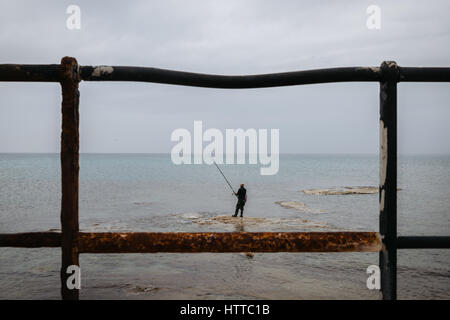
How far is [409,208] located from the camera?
36625 mm

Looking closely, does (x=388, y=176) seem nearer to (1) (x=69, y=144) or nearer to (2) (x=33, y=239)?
(1) (x=69, y=144)

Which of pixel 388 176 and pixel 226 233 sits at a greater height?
pixel 388 176

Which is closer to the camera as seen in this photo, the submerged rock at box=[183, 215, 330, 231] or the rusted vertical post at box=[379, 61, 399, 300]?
the rusted vertical post at box=[379, 61, 399, 300]

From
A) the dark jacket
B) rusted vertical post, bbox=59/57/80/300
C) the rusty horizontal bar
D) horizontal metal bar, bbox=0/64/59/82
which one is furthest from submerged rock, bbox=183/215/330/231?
horizontal metal bar, bbox=0/64/59/82

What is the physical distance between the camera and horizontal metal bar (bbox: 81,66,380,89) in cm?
154

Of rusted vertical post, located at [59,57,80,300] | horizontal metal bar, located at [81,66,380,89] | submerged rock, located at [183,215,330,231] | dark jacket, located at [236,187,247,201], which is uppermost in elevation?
horizontal metal bar, located at [81,66,380,89]

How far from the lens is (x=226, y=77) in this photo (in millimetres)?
1557

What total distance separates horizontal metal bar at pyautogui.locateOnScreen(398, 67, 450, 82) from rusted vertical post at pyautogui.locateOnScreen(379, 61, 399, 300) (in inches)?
1.7

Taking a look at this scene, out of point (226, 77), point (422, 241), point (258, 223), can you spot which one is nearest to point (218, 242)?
point (226, 77)

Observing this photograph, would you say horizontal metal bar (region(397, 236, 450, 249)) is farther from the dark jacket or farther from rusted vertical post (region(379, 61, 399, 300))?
the dark jacket

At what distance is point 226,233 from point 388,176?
0.77 meters

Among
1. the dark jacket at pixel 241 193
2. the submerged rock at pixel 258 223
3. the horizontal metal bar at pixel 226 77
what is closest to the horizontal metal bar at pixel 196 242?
the horizontal metal bar at pixel 226 77

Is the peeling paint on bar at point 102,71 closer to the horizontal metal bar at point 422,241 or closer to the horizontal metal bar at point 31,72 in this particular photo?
the horizontal metal bar at point 31,72
